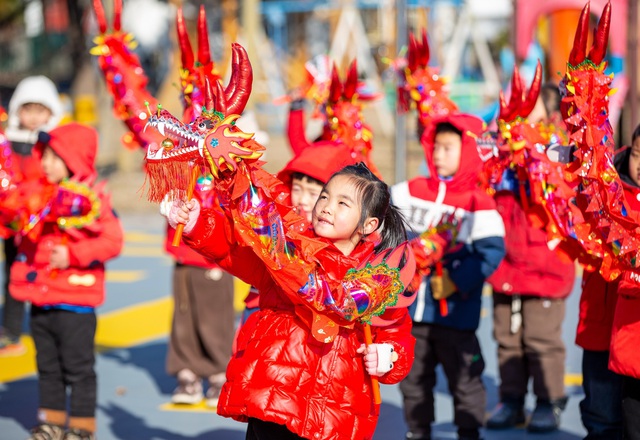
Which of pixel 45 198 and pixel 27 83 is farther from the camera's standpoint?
pixel 27 83

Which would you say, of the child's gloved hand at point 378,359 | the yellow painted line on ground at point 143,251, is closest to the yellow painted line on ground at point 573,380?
the child's gloved hand at point 378,359

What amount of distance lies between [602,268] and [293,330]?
1.28 m

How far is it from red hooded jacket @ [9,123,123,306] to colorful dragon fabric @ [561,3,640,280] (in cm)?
263

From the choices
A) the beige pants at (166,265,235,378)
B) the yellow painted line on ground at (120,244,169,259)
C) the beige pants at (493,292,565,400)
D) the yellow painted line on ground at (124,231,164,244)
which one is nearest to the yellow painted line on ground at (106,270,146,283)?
the yellow painted line on ground at (120,244,169,259)

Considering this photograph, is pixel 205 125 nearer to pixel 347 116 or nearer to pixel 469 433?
pixel 347 116

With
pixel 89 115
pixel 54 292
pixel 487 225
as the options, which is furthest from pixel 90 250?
pixel 89 115

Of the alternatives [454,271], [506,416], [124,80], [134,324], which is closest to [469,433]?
[506,416]

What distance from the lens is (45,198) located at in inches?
207

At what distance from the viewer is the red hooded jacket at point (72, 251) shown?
5.25 meters

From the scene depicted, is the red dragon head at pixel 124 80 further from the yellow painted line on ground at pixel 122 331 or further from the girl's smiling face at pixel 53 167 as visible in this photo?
the yellow painted line on ground at pixel 122 331

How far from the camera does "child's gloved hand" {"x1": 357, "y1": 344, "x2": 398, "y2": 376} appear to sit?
3371mm

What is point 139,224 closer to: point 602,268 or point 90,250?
point 90,250

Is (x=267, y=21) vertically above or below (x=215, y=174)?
above

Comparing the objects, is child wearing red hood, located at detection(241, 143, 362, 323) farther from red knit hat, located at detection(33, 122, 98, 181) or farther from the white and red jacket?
red knit hat, located at detection(33, 122, 98, 181)
